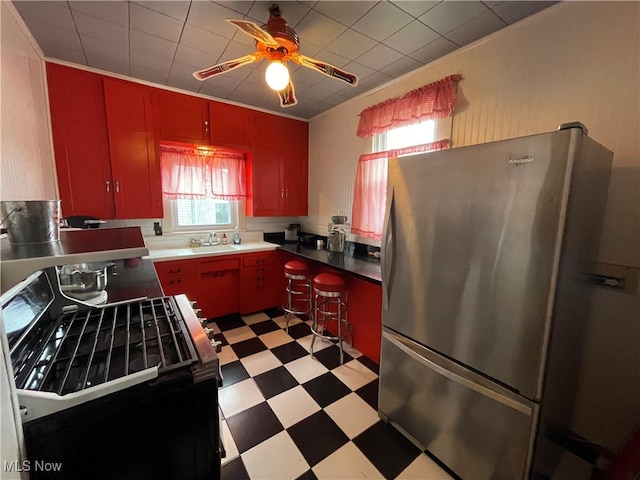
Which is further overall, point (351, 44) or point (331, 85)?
point (331, 85)

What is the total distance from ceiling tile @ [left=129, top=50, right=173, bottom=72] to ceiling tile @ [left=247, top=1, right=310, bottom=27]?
91 centimetres

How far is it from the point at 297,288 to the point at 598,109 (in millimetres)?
2713

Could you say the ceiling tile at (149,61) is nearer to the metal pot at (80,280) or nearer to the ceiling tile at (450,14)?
the metal pot at (80,280)

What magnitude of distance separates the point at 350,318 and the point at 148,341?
178 centimetres

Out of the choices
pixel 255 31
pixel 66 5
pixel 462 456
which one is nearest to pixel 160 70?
pixel 66 5

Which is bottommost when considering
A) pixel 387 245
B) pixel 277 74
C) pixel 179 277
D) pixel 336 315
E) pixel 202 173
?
pixel 336 315

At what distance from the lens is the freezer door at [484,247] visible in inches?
38.7

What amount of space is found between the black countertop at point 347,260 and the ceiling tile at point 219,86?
1710 millimetres

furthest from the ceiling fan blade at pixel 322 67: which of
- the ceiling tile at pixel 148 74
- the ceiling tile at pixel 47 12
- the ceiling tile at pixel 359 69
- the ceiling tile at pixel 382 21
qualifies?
the ceiling tile at pixel 148 74

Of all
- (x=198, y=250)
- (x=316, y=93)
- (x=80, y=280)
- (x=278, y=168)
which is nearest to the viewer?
(x=80, y=280)

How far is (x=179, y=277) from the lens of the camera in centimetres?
260

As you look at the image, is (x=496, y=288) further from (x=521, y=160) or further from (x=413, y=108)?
(x=413, y=108)

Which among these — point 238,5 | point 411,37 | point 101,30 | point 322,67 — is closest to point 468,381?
point 322,67

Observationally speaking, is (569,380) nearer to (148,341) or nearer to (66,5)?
(148,341)
